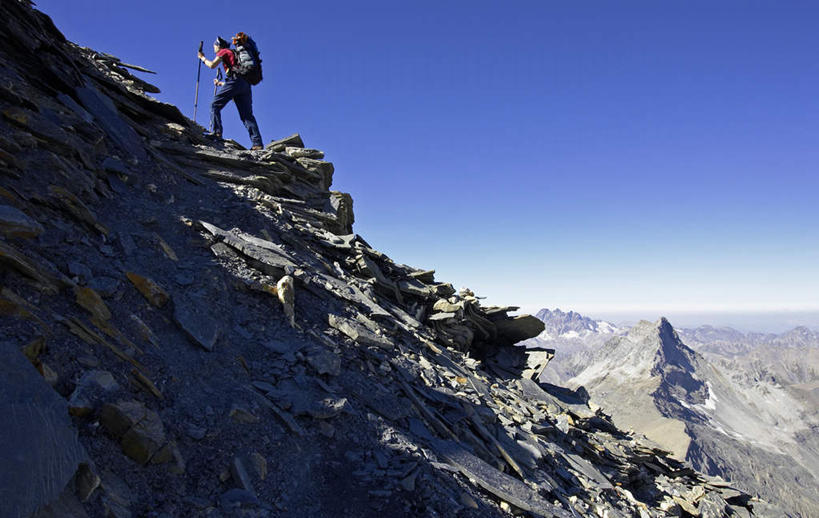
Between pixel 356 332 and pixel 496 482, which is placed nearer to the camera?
pixel 496 482

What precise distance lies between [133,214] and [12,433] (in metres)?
6.31

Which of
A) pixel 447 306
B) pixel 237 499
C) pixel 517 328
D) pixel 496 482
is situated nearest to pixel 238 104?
pixel 447 306

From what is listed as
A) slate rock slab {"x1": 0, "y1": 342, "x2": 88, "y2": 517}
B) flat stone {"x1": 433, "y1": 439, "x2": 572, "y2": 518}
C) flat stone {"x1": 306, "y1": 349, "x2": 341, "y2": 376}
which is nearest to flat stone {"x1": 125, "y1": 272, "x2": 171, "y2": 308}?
slate rock slab {"x1": 0, "y1": 342, "x2": 88, "y2": 517}

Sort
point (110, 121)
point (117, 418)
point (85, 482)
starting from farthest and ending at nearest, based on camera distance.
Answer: point (110, 121) < point (117, 418) < point (85, 482)

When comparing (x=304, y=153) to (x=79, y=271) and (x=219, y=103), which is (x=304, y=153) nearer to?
(x=219, y=103)

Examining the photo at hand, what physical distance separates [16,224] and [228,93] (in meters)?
11.4

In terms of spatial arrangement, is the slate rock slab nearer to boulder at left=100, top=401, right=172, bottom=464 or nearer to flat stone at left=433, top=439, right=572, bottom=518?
boulder at left=100, top=401, right=172, bottom=464

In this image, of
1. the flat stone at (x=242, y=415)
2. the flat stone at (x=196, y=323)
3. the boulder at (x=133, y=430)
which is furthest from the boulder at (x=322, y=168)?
the boulder at (x=133, y=430)

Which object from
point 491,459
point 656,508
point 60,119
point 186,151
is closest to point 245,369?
point 491,459

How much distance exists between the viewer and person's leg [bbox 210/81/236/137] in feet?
48.0

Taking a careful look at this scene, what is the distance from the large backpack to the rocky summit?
10.1 feet

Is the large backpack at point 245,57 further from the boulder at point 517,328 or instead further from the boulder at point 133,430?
the boulder at point 517,328

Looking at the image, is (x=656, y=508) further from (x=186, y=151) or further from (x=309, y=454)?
(x=186, y=151)

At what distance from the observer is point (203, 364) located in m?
5.93
